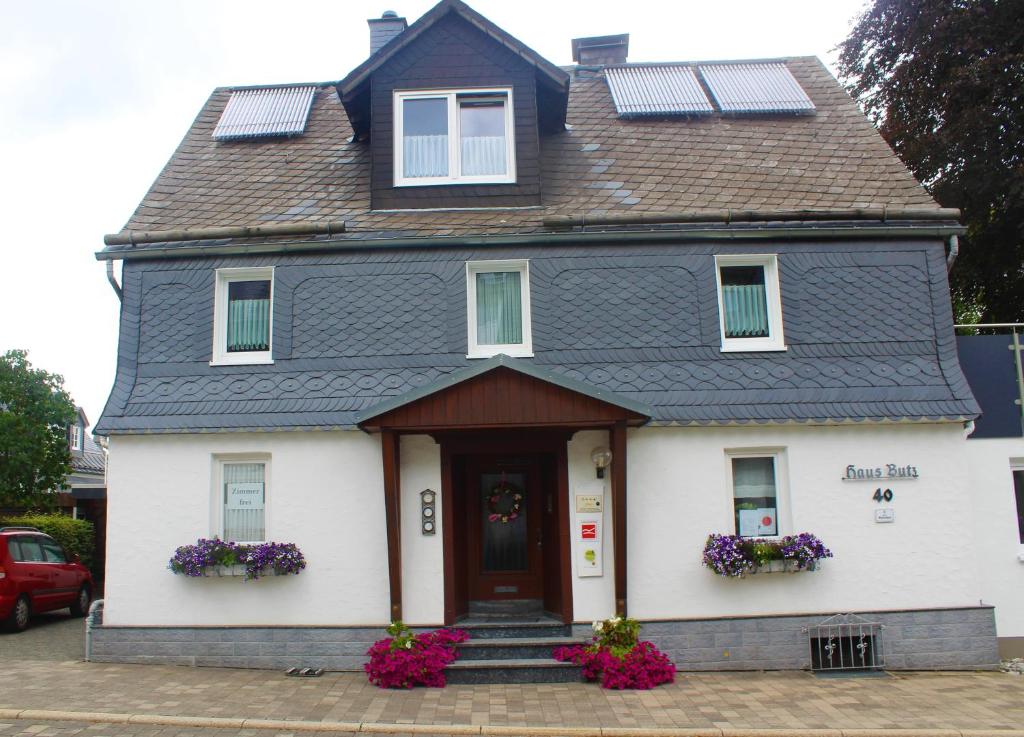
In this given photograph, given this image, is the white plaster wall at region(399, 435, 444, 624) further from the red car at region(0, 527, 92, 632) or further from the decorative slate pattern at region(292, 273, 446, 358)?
the red car at region(0, 527, 92, 632)

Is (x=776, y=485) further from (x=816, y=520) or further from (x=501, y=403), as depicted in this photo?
(x=501, y=403)

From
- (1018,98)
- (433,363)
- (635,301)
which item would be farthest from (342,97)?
(1018,98)

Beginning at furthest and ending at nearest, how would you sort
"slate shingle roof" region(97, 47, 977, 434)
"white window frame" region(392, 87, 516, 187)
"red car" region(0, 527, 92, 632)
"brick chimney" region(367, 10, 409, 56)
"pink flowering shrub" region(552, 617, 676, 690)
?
"brick chimney" region(367, 10, 409, 56) → "red car" region(0, 527, 92, 632) → "white window frame" region(392, 87, 516, 187) → "slate shingle roof" region(97, 47, 977, 434) → "pink flowering shrub" region(552, 617, 676, 690)

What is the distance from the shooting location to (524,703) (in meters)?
8.71

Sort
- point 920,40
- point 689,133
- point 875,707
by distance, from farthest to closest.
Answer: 1. point 920,40
2. point 689,133
3. point 875,707

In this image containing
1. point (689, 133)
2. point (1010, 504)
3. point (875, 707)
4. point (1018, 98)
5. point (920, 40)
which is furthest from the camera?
point (920, 40)

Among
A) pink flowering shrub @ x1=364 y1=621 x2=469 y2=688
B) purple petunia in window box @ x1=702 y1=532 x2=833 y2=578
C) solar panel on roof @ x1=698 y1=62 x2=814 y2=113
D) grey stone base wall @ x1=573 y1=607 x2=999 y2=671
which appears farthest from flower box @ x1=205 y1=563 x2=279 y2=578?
solar panel on roof @ x1=698 y1=62 x2=814 y2=113

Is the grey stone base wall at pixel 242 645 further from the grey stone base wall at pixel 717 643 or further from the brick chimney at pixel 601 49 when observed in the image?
the brick chimney at pixel 601 49

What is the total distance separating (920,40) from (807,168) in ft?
21.4

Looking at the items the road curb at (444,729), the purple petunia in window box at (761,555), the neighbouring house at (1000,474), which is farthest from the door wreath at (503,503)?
the neighbouring house at (1000,474)

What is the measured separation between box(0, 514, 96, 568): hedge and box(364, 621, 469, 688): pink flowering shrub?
420 inches

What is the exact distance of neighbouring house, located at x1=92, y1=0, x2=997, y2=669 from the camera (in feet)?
33.8

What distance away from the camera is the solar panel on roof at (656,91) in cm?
1373

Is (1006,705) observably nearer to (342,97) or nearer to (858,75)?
(342,97)
